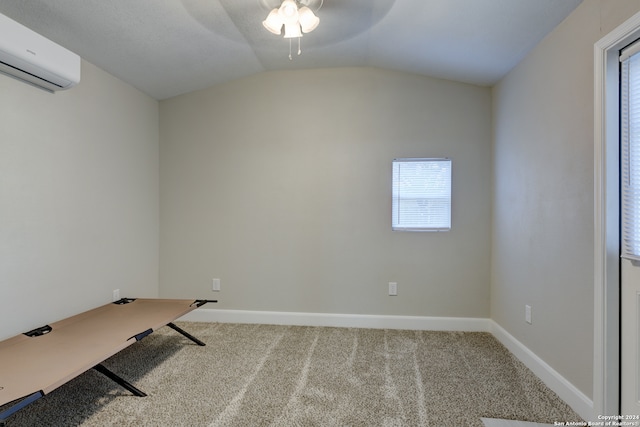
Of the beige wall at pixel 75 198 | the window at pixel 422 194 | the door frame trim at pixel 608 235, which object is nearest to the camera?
the door frame trim at pixel 608 235

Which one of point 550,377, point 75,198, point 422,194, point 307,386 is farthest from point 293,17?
point 550,377

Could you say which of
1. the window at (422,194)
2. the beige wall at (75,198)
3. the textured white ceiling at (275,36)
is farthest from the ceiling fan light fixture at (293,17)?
the beige wall at (75,198)

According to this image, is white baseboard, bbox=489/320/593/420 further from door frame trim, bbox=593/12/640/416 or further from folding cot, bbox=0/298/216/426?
folding cot, bbox=0/298/216/426

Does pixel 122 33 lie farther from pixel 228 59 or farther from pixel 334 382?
pixel 334 382

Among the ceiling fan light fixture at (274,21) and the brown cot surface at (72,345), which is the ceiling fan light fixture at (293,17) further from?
the brown cot surface at (72,345)

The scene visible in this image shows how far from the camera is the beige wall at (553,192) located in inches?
66.6

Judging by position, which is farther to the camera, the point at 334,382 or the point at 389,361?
the point at 389,361

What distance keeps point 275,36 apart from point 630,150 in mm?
2345

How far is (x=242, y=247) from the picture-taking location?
320 centimetres

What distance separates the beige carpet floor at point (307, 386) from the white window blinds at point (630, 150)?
1026mm

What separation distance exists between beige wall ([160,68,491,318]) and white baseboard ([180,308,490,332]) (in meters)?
0.07

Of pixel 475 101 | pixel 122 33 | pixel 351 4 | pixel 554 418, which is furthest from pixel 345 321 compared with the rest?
pixel 122 33

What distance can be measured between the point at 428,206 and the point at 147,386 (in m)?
2.59

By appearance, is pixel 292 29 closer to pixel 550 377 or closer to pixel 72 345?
pixel 72 345
